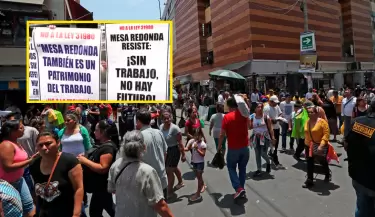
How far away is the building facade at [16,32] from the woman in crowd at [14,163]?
44.0 ft

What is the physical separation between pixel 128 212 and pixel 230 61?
77.2ft

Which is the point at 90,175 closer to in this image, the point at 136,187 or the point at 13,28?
the point at 136,187

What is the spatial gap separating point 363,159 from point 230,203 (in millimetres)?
2534

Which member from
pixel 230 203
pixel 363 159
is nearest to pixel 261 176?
pixel 230 203

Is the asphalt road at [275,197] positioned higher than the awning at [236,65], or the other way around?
the awning at [236,65]

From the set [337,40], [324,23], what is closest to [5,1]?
[324,23]

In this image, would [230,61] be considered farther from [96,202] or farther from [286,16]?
[96,202]

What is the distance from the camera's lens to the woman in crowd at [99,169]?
3.27 m

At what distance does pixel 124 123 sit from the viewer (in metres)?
10.2

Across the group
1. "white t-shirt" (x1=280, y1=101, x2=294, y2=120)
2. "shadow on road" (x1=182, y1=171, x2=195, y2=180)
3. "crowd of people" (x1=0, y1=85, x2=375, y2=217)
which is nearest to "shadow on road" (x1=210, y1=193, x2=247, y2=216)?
"crowd of people" (x1=0, y1=85, x2=375, y2=217)

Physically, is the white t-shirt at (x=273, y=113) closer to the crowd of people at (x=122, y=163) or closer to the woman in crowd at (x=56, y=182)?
the crowd of people at (x=122, y=163)

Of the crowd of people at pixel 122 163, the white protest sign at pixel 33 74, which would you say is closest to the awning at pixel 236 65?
the crowd of people at pixel 122 163

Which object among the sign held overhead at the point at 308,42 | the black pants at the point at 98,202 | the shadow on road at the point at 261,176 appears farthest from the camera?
the sign held overhead at the point at 308,42

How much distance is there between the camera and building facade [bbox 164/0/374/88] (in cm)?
2228
